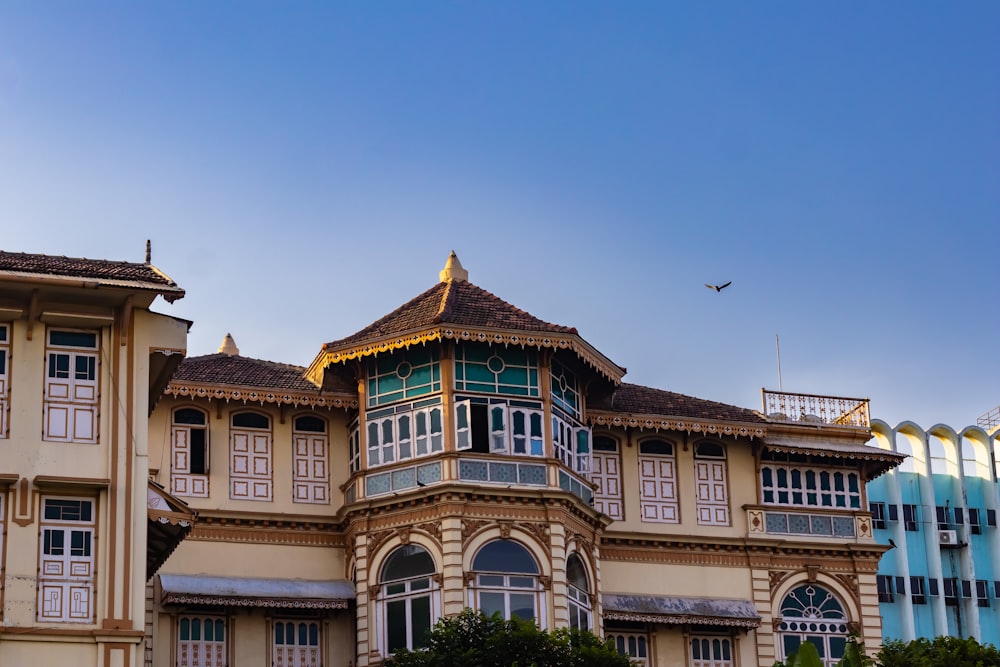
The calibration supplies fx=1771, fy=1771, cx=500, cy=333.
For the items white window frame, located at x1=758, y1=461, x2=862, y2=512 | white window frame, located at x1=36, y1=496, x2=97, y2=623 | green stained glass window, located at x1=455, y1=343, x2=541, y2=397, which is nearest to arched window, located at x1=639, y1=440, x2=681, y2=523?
white window frame, located at x1=758, y1=461, x2=862, y2=512

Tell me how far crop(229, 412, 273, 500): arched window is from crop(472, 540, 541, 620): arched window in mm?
5333

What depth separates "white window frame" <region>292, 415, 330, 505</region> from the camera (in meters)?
39.2

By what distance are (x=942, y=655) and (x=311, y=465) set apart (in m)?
14.1

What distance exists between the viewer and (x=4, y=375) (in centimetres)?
2875

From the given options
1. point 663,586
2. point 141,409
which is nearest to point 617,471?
point 663,586

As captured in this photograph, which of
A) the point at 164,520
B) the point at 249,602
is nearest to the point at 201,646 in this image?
the point at 249,602

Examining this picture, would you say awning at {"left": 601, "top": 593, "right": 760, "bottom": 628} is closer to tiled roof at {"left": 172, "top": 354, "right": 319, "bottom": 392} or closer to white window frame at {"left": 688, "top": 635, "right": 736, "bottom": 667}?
white window frame at {"left": 688, "top": 635, "right": 736, "bottom": 667}

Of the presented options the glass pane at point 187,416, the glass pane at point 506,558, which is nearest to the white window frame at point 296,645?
the glass pane at point 506,558

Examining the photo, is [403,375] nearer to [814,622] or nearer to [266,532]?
[266,532]

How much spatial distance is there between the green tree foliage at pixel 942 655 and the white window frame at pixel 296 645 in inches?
469

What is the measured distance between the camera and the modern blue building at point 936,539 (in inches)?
2393

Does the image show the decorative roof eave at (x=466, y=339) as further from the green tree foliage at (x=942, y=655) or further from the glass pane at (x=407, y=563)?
the green tree foliage at (x=942, y=655)

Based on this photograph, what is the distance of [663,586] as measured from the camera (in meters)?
40.8

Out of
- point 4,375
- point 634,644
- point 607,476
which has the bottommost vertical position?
point 634,644
